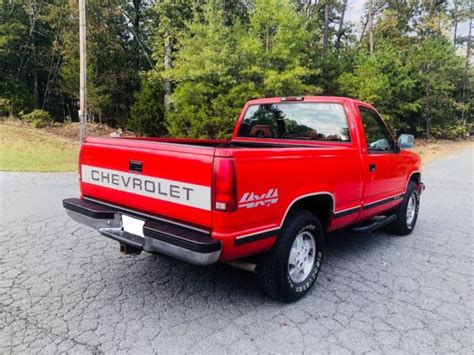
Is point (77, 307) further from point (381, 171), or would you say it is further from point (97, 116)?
point (97, 116)

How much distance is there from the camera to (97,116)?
23.7 meters

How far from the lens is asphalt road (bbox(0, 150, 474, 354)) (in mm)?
2742

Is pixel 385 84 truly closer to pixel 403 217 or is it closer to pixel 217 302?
pixel 403 217

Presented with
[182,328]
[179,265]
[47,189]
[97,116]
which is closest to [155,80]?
[97,116]

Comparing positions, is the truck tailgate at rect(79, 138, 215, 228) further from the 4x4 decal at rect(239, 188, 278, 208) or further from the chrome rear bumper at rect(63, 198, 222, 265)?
the 4x4 decal at rect(239, 188, 278, 208)

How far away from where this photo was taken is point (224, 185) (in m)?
2.63

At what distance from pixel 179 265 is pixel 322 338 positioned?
6.05 feet

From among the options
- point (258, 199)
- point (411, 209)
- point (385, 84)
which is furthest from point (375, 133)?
point (385, 84)

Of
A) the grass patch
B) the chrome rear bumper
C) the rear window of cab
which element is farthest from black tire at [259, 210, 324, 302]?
the grass patch

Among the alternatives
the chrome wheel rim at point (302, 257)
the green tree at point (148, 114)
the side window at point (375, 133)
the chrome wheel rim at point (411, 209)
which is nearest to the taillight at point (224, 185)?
the chrome wheel rim at point (302, 257)

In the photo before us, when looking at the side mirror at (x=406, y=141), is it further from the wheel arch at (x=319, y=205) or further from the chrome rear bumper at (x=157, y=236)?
the chrome rear bumper at (x=157, y=236)

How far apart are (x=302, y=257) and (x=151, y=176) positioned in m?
1.59

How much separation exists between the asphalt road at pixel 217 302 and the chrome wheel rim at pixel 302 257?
0.81 feet

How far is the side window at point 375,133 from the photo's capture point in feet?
14.2
